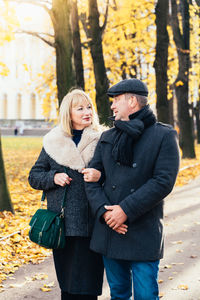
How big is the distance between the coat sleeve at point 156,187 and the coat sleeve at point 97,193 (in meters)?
0.16

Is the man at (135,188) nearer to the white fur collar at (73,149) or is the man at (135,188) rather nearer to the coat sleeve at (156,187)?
the coat sleeve at (156,187)

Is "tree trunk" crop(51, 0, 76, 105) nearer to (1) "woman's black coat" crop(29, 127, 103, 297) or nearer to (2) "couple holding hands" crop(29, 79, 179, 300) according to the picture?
(1) "woman's black coat" crop(29, 127, 103, 297)

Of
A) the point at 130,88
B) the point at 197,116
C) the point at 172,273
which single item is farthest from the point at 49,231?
the point at 197,116

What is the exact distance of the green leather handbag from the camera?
3.47m

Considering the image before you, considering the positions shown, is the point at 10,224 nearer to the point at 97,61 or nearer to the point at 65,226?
the point at 65,226

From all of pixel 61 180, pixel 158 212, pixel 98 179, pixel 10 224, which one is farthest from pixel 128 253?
pixel 10 224

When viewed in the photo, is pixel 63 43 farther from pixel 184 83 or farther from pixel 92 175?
pixel 184 83

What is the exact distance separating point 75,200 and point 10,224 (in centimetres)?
433

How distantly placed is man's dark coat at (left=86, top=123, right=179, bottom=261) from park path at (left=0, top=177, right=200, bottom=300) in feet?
5.37

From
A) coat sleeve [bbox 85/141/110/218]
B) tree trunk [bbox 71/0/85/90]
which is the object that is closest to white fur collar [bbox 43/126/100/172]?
coat sleeve [bbox 85/141/110/218]

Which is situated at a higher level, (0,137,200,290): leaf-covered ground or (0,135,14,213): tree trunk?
(0,135,14,213): tree trunk

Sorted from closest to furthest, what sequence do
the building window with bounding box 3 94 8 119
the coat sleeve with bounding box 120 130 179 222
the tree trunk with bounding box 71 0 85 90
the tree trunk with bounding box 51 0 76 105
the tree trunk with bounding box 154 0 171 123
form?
1. the coat sleeve with bounding box 120 130 179 222
2. the tree trunk with bounding box 51 0 76 105
3. the tree trunk with bounding box 154 0 171 123
4. the tree trunk with bounding box 71 0 85 90
5. the building window with bounding box 3 94 8 119

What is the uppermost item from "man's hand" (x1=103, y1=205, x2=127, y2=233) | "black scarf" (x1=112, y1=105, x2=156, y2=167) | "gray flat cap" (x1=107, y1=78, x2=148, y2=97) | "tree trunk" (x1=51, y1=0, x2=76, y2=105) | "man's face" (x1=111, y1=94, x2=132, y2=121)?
"tree trunk" (x1=51, y1=0, x2=76, y2=105)

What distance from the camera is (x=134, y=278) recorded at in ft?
10.2
